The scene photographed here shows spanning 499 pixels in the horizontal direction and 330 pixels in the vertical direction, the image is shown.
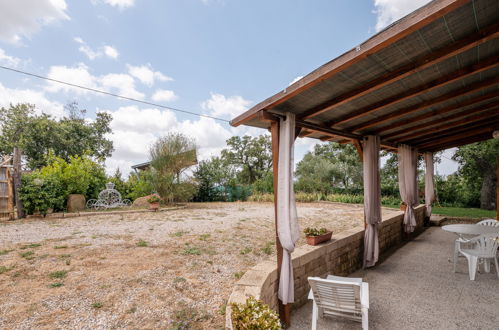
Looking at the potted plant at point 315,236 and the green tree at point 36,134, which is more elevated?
the green tree at point 36,134

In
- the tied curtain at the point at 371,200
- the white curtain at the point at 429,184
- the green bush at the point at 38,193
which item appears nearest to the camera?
the tied curtain at the point at 371,200

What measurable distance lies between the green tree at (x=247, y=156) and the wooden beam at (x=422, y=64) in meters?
18.9

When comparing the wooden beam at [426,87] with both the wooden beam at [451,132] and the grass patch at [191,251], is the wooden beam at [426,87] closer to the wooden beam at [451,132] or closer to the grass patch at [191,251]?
the grass patch at [191,251]

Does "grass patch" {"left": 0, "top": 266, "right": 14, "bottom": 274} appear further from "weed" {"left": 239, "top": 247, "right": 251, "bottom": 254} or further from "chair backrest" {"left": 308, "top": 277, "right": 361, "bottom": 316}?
"chair backrest" {"left": 308, "top": 277, "right": 361, "bottom": 316}

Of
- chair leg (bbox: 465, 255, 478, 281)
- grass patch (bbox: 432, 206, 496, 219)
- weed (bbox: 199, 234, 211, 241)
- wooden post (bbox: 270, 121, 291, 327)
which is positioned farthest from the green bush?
grass patch (bbox: 432, 206, 496, 219)

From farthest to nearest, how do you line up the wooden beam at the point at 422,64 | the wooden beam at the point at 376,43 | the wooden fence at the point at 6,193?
1. the wooden fence at the point at 6,193
2. the wooden beam at the point at 422,64
3. the wooden beam at the point at 376,43

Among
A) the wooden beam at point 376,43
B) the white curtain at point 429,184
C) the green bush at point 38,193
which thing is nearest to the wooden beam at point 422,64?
the wooden beam at point 376,43

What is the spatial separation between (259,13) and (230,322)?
764 cm

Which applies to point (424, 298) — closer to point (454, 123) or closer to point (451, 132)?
point (454, 123)

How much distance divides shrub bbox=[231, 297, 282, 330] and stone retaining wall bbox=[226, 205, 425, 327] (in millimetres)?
137

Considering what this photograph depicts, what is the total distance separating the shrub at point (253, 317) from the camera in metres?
1.55

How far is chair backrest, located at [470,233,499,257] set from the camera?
12.0 feet

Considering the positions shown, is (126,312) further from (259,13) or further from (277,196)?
(259,13)

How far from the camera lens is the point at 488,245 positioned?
147 inches
